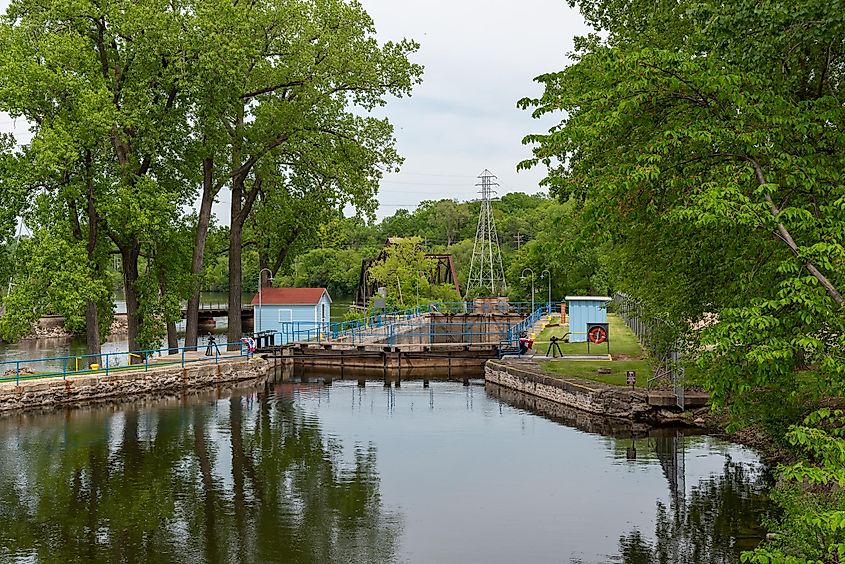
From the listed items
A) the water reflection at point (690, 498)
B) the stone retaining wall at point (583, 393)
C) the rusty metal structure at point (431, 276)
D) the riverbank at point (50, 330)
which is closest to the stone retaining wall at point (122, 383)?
→ the stone retaining wall at point (583, 393)

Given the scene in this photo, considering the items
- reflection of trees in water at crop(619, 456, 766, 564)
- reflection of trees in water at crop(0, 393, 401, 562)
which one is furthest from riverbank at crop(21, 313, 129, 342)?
A: reflection of trees in water at crop(619, 456, 766, 564)

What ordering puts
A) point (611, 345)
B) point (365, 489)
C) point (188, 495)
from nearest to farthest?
point (188, 495)
point (365, 489)
point (611, 345)

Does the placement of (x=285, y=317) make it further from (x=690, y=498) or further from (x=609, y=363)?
(x=690, y=498)

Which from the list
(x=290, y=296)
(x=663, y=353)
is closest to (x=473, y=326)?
(x=290, y=296)

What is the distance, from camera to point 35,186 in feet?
102

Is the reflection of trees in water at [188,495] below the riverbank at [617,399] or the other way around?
below

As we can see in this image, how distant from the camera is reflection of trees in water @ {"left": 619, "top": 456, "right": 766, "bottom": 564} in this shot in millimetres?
13789

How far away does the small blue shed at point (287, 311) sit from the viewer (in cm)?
4378

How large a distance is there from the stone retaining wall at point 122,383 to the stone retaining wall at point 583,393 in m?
10.9

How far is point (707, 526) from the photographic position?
15305mm

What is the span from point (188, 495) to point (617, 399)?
45.3 feet

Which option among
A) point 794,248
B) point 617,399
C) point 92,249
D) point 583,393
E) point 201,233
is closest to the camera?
point 794,248

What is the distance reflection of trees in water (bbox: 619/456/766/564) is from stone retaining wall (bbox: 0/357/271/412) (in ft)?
66.6

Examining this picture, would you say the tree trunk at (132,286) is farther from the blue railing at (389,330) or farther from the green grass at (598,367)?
the green grass at (598,367)
